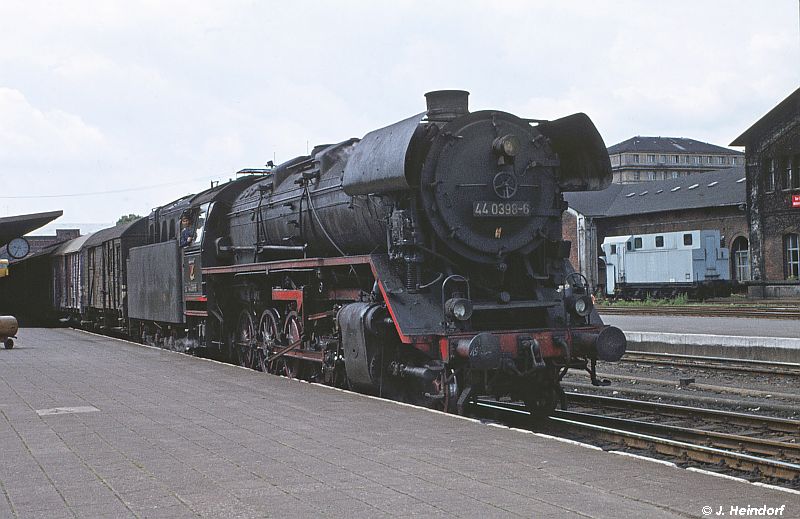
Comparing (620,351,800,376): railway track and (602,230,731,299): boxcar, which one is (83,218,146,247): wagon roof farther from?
(602,230,731,299): boxcar

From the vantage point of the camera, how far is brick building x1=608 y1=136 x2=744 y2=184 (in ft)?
319

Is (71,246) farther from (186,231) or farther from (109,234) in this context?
(186,231)

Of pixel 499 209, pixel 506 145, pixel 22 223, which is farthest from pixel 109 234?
pixel 506 145

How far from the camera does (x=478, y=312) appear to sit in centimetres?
961

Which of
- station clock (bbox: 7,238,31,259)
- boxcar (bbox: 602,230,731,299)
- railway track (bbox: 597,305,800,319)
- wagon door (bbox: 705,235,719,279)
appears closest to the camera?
railway track (bbox: 597,305,800,319)

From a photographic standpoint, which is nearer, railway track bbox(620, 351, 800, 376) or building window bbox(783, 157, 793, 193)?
railway track bbox(620, 351, 800, 376)

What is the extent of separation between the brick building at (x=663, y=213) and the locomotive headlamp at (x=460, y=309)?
117 feet

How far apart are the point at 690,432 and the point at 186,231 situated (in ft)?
33.6

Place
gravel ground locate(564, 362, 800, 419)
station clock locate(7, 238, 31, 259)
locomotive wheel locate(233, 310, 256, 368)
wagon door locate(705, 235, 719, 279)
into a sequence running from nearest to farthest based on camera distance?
gravel ground locate(564, 362, 800, 419)
locomotive wheel locate(233, 310, 256, 368)
station clock locate(7, 238, 31, 259)
wagon door locate(705, 235, 719, 279)

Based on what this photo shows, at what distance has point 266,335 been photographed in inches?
506

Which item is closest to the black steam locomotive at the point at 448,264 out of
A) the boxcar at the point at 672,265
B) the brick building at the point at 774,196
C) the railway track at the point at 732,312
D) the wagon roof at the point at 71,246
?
the railway track at the point at 732,312

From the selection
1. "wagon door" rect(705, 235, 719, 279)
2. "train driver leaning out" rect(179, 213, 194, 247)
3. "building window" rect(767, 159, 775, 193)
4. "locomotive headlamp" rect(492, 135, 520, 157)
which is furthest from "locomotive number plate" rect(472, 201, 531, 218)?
"building window" rect(767, 159, 775, 193)

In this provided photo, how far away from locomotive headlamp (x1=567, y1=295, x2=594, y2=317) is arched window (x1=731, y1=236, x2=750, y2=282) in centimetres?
3581

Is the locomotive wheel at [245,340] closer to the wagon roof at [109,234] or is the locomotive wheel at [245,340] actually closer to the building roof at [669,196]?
the wagon roof at [109,234]
